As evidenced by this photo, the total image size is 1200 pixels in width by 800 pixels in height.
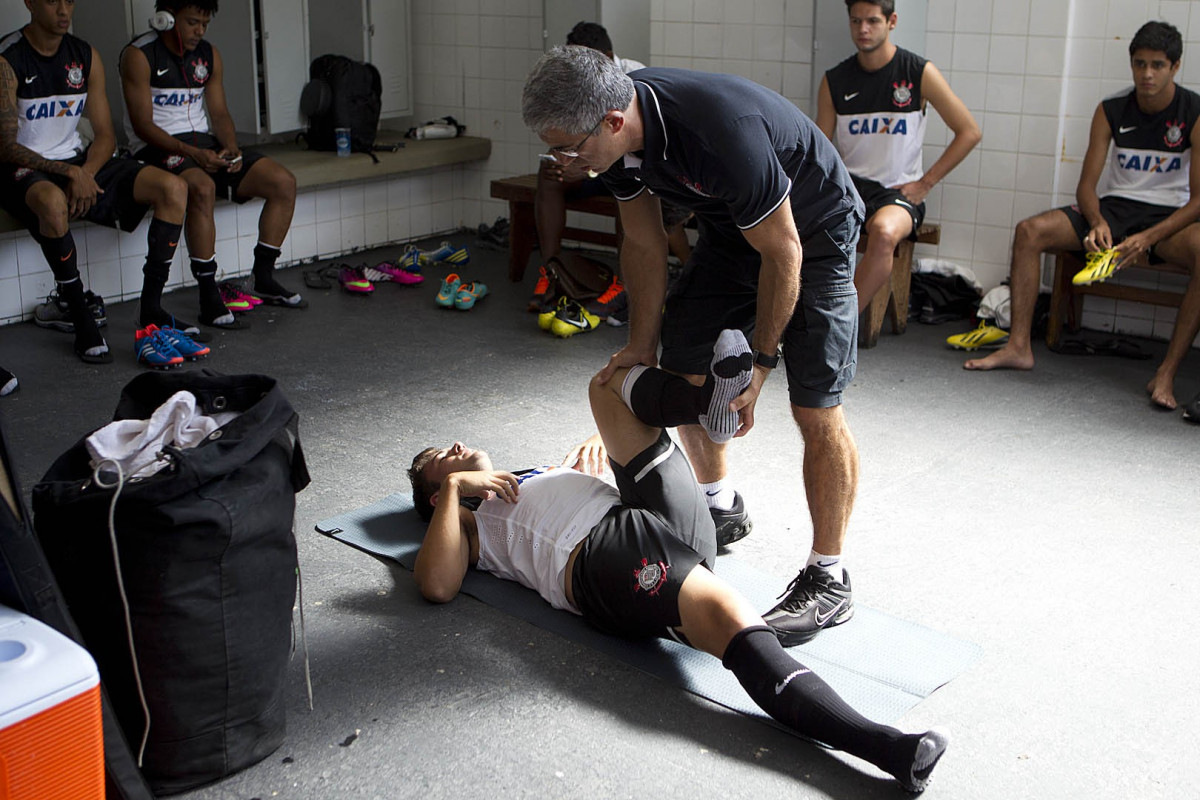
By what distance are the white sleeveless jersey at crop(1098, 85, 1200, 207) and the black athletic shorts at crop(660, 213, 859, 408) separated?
96.3 inches

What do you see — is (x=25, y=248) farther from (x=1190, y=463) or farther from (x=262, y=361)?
(x=1190, y=463)

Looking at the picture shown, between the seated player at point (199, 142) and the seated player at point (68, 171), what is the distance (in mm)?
172

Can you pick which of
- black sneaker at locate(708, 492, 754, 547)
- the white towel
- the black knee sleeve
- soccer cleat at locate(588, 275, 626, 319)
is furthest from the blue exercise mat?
soccer cleat at locate(588, 275, 626, 319)

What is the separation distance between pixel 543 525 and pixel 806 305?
0.76 m

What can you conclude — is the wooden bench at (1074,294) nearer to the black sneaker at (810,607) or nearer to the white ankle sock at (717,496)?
the white ankle sock at (717,496)

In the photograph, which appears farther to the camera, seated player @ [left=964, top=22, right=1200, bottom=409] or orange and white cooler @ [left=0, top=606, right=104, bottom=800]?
seated player @ [left=964, top=22, right=1200, bottom=409]

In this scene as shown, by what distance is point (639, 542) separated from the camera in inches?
97.7

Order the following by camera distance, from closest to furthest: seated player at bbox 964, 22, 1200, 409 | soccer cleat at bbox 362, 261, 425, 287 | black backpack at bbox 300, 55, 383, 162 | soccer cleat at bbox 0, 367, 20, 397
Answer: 1. soccer cleat at bbox 0, 367, 20, 397
2. seated player at bbox 964, 22, 1200, 409
3. soccer cleat at bbox 362, 261, 425, 287
4. black backpack at bbox 300, 55, 383, 162

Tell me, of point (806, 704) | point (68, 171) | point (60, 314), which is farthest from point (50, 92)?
point (806, 704)

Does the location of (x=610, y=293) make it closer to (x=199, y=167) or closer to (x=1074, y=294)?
(x=199, y=167)

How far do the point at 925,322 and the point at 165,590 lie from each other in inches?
159

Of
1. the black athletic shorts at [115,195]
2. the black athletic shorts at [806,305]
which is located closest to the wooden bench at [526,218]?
the black athletic shorts at [115,195]

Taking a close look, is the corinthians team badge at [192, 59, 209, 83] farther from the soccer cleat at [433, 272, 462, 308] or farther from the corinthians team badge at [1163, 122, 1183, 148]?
the corinthians team badge at [1163, 122, 1183, 148]

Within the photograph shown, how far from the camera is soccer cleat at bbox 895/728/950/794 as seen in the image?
211cm
